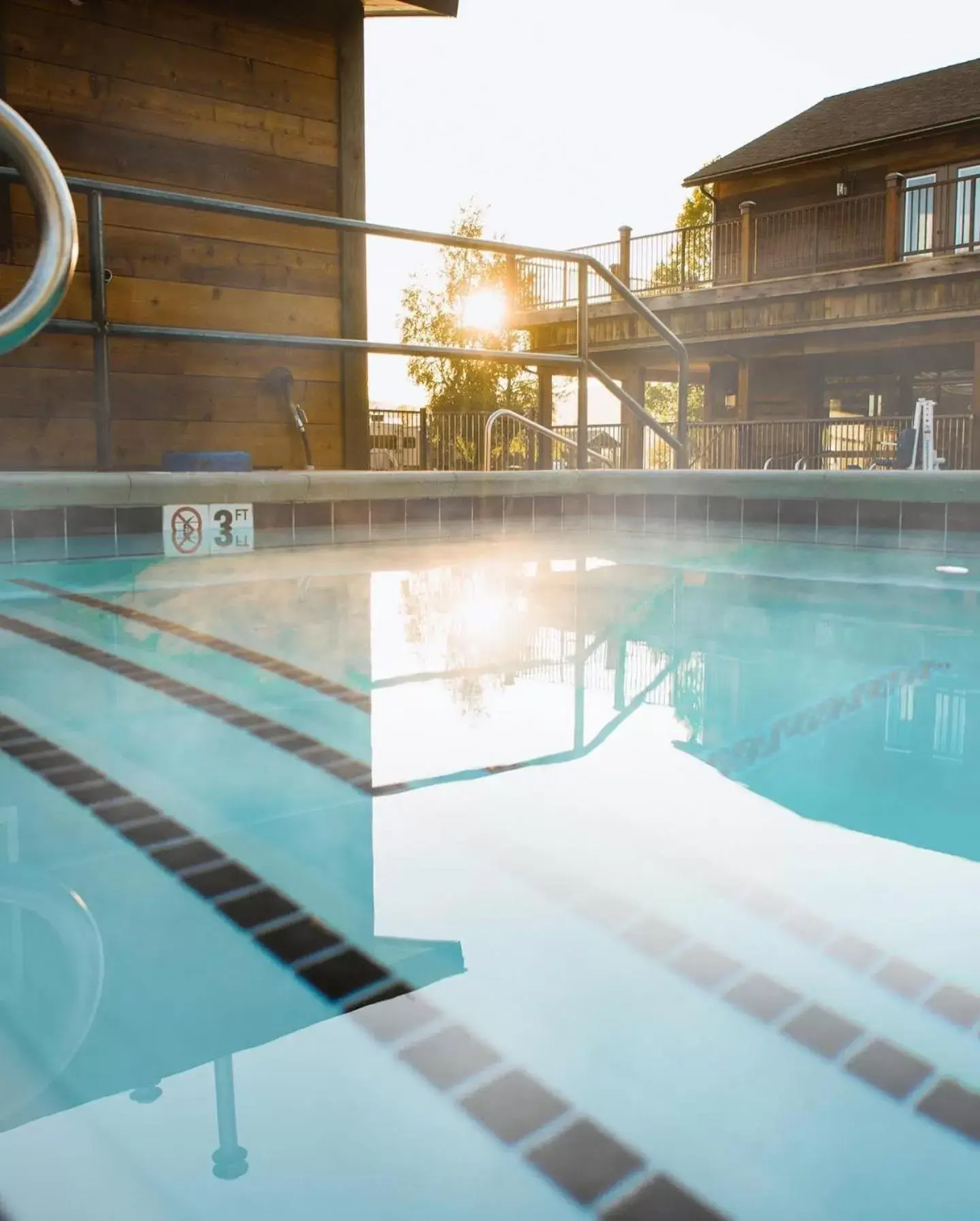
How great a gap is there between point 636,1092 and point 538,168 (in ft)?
111

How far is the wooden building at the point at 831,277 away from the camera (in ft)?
40.6

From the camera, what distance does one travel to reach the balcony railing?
44.4 feet

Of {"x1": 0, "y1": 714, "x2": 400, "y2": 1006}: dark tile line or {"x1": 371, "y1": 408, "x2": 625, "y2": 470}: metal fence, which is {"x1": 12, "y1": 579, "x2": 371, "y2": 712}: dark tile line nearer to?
{"x1": 0, "y1": 714, "x2": 400, "y2": 1006}: dark tile line

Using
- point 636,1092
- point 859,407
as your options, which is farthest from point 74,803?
point 859,407

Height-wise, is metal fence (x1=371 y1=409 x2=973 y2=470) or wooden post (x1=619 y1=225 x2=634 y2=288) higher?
wooden post (x1=619 y1=225 x2=634 y2=288)

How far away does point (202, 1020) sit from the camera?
87cm

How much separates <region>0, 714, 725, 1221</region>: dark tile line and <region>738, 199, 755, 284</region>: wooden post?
1354 centimetres

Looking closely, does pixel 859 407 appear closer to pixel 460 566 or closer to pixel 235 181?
pixel 235 181

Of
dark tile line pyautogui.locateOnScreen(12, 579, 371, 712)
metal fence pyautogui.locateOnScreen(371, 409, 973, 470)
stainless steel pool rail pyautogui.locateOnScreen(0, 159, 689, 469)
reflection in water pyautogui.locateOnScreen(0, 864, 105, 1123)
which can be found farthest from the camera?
metal fence pyautogui.locateOnScreen(371, 409, 973, 470)

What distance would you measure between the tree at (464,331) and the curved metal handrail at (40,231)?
25.0 m

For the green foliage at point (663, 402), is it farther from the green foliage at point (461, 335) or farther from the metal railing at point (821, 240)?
the metal railing at point (821, 240)

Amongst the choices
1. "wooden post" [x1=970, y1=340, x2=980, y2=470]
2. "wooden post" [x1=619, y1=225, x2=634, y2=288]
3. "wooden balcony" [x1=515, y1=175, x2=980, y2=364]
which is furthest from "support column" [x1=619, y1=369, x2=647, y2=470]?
"wooden post" [x1=970, y1=340, x2=980, y2=470]

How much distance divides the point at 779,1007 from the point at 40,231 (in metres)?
1.27

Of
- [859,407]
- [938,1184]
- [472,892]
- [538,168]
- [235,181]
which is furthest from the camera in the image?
[538,168]
